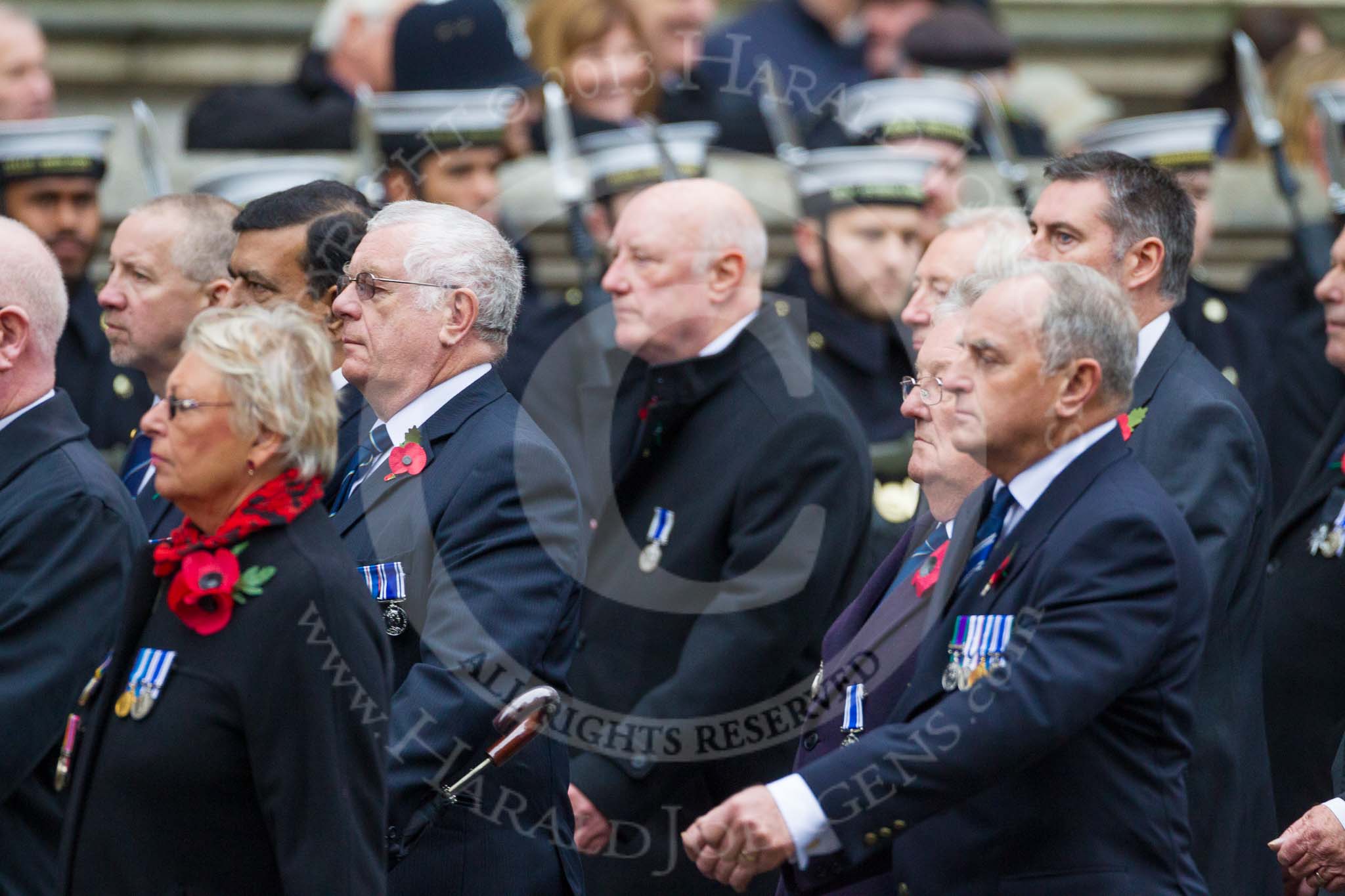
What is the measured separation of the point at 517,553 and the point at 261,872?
3.24 ft

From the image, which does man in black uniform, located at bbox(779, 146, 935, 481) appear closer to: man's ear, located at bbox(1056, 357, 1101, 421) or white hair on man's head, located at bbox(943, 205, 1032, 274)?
white hair on man's head, located at bbox(943, 205, 1032, 274)

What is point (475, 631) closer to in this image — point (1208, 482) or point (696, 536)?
point (696, 536)

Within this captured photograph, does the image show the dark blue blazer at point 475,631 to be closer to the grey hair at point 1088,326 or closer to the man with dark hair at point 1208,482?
the grey hair at point 1088,326

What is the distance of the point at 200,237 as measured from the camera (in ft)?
19.0

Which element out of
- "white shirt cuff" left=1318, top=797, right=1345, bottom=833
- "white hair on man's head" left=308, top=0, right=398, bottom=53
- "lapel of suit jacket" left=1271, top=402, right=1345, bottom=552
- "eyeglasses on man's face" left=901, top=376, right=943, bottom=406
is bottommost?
"white shirt cuff" left=1318, top=797, right=1345, bottom=833

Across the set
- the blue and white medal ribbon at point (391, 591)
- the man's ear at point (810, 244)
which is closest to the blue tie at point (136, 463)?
the blue and white medal ribbon at point (391, 591)

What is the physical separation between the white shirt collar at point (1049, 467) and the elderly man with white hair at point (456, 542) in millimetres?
997

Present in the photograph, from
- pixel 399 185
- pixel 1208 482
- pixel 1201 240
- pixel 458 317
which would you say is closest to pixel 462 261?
pixel 458 317

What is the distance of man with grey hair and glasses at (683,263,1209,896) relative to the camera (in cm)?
383

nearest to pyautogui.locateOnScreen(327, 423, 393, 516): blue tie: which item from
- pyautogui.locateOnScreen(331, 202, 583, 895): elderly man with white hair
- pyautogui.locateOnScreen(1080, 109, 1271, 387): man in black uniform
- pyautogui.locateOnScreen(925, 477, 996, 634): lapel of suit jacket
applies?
pyautogui.locateOnScreen(331, 202, 583, 895): elderly man with white hair

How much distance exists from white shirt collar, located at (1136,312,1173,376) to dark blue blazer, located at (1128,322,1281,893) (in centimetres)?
1

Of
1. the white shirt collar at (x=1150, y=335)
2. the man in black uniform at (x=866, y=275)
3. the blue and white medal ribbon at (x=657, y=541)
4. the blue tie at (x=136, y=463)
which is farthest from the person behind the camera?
the man in black uniform at (x=866, y=275)

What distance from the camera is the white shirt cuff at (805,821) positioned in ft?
12.8

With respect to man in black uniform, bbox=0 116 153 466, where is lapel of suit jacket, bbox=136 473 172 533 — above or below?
below
